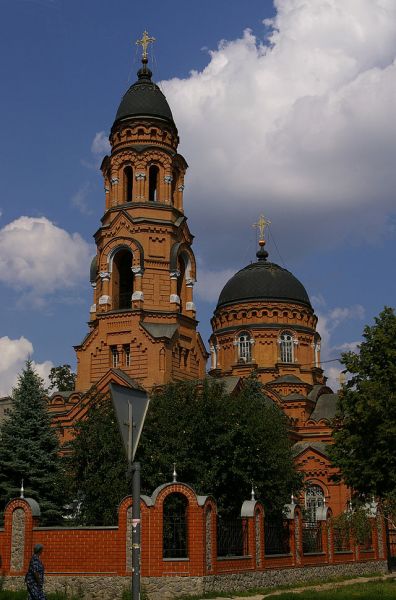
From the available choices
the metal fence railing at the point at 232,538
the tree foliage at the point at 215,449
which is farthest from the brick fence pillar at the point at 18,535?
the tree foliage at the point at 215,449

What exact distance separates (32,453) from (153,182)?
59.5 ft

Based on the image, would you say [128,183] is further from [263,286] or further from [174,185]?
[263,286]

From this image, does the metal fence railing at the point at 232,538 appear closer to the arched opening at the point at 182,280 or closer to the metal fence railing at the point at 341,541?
the metal fence railing at the point at 341,541

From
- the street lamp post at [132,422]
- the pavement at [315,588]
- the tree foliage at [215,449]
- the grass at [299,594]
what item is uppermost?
the tree foliage at [215,449]

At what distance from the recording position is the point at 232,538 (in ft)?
69.4

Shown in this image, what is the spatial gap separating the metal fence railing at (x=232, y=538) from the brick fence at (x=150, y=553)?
3cm

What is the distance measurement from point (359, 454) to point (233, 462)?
6472 millimetres

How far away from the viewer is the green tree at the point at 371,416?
28359mm

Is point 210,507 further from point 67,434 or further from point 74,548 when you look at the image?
point 67,434

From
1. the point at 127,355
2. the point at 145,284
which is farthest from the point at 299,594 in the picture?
the point at 145,284

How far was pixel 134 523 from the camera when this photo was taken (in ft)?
29.4

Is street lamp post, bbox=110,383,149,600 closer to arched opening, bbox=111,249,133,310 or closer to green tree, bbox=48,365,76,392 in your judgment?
arched opening, bbox=111,249,133,310

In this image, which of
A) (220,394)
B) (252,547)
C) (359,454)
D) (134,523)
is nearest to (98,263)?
(220,394)

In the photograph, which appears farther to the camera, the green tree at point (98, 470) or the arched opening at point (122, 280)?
the arched opening at point (122, 280)
